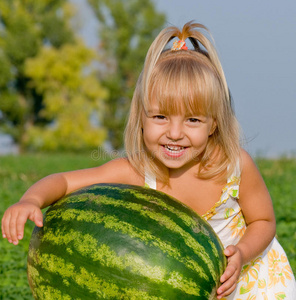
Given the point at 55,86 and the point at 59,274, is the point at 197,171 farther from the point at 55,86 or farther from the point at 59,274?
the point at 55,86

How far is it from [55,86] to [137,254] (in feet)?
97.7

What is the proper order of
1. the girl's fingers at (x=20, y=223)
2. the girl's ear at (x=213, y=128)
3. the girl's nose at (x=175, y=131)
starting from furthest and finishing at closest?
the girl's ear at (x=213, y=128), the girl's nose at (x=175, y=131), the girl's fingers at (x=20, y=223)

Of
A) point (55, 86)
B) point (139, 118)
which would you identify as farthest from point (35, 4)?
point (139, 118)

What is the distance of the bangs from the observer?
291cm

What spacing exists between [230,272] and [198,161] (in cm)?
89

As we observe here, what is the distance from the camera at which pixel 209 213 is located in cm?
321

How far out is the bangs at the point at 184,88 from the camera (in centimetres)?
291

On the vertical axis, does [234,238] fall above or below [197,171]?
below

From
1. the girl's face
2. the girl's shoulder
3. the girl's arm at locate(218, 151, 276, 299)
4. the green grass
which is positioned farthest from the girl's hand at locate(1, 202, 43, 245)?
the girl's shoulder

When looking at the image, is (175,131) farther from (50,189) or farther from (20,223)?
(20,223)

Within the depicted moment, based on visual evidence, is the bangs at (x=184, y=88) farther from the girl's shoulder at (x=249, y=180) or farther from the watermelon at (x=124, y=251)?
the watermelon at (x=124, y=251)

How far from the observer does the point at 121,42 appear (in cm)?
3491

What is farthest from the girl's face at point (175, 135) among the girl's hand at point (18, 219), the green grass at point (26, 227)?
the green grass at point (26, 227)

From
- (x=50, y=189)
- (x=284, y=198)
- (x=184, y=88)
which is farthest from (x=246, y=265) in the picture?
(x=284, y=198)
